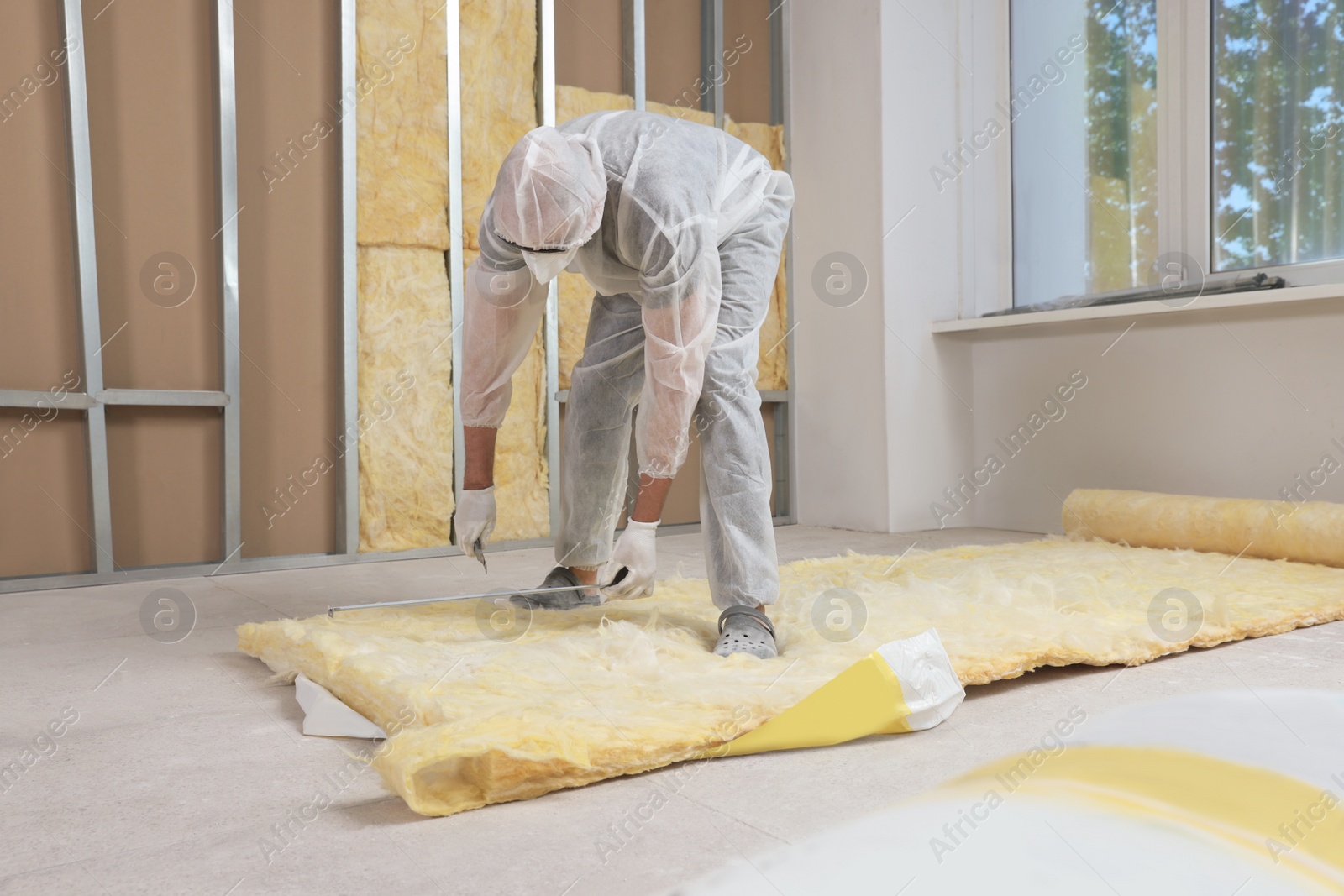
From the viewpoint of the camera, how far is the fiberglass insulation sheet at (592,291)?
11.4ft

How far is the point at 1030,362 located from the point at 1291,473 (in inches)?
37.6

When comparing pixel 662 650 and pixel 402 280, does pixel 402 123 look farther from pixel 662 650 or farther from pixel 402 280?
pixel 662 650

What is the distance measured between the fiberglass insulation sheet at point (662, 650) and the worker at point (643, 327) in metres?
0.13

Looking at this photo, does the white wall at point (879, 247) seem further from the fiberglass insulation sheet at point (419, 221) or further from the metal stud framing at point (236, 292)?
the fiberglass insulation sheet at point (419, 221)

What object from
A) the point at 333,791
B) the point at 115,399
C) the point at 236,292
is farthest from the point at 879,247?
the point at 333,791

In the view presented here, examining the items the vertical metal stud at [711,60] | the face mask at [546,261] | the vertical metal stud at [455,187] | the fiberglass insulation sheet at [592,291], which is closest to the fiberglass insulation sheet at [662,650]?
the face mask at [546,261]

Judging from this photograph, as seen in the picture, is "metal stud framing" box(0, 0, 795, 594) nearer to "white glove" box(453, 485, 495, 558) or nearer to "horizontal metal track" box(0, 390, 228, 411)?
"horizontal metal track" box(0, 390, 228, 411)

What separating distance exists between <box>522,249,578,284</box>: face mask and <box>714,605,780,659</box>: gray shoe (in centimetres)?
64

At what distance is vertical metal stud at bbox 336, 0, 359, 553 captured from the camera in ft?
9.87

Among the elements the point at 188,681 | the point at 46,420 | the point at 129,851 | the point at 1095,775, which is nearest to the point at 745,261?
the point at 1095,775

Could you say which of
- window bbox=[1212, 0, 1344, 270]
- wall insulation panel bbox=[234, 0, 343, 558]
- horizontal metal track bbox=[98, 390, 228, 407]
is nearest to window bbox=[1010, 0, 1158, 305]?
window bbox=[1212, 0, 1344, 270]

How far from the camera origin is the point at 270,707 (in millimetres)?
1477

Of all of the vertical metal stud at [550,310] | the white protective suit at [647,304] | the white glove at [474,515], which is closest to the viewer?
the white protective suit at [647,304]

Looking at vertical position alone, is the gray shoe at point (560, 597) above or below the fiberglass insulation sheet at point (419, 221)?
below
